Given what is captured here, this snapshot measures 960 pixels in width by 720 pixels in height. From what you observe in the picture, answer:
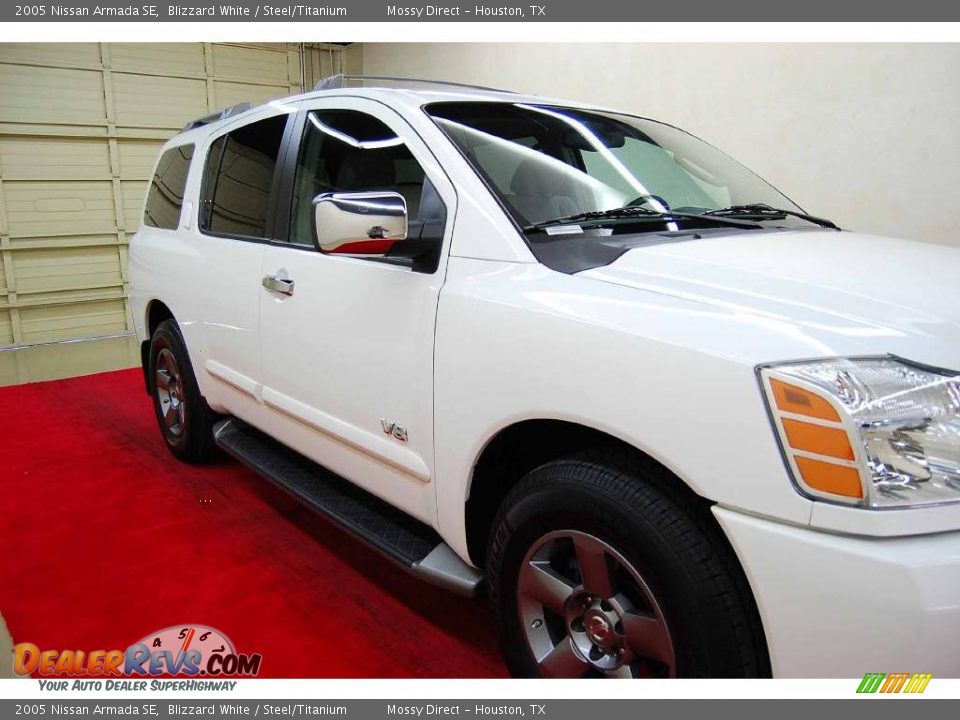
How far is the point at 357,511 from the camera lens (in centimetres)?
207

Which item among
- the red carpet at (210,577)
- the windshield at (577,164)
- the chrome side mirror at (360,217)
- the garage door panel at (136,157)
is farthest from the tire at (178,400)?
the garage door panel at (136,157)

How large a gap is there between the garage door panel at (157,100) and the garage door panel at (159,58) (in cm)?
9

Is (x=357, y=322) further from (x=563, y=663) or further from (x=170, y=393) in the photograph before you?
(x=170, y=393)

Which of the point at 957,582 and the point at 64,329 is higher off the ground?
the point at 957,582

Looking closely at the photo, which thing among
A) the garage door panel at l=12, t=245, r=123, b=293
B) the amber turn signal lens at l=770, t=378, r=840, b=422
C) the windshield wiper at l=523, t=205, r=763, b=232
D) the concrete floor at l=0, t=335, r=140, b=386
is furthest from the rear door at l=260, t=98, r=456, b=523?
the garage door panel at l=12, t=245, r=123, b=293

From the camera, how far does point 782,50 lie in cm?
455

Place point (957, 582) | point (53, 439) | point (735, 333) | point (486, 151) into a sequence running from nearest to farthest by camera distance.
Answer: point (957, 582) < point (735, 333) < point (486, 151) < point (53, 439)

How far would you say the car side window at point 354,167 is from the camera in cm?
186

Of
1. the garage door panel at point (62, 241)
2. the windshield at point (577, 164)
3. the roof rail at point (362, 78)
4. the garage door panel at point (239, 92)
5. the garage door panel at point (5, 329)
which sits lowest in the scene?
A: the garage door panel at point (5, 329)

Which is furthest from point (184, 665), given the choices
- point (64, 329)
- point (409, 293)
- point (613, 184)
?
point (64, 329)

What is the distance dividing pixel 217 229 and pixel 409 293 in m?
1.38

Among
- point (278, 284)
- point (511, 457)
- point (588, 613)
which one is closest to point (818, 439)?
point (588, 613)

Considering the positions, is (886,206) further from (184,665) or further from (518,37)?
(184,665)

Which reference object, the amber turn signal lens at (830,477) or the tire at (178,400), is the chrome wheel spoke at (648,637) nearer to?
the amber turn signal lens at (830,477)
